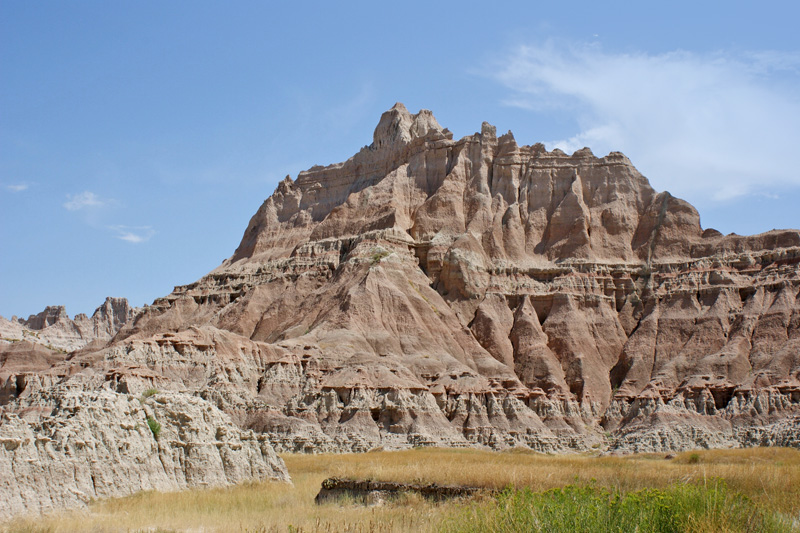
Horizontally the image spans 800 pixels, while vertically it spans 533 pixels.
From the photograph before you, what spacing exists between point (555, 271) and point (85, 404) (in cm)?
9176

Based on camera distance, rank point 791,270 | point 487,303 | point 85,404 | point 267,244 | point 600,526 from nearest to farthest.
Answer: point 600,526 → point 85,404 → point 791,270 → point 487,303 → point 267,244

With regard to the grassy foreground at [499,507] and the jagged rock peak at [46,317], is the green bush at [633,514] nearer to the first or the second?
the grassy foreground at [499,507]

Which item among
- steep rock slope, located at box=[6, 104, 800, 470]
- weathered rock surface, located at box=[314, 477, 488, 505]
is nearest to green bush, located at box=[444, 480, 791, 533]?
weathered rock surface, located at box=[314, 477, 488, 505]

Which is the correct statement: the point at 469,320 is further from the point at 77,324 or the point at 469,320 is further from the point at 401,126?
the point at 77,324

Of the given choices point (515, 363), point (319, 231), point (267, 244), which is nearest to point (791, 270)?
point (515, 363)

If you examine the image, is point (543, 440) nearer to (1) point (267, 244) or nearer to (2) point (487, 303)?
(2) point (487, 303)

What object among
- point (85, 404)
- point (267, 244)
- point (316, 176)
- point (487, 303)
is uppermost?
point (316, 176)

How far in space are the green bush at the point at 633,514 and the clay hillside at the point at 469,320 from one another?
15.2 m

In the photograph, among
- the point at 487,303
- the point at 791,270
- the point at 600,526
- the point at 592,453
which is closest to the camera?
the point at 600,526

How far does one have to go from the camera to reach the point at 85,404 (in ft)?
91.6

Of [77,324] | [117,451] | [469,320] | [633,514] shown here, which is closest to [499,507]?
[633,514]

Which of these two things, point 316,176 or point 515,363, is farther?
point 316,176

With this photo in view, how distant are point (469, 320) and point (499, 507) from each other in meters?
89.0

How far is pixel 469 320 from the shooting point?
357 feet
